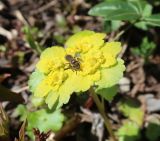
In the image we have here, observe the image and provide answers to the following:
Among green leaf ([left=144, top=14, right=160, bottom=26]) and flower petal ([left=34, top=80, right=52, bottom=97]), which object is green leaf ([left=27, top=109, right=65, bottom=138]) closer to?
flower petal ([left=34, top=80, right=52, bottom=97])

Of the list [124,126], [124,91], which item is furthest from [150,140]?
[124,91]

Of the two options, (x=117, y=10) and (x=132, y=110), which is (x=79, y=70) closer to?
(x=117, y=10)

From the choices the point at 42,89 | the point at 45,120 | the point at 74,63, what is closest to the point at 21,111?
the point at 45,120

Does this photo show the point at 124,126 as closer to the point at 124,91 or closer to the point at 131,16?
the point at 124,91

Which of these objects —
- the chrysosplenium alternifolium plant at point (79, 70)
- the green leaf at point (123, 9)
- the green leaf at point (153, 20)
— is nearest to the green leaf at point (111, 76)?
the chrysosplenium alternifolium plant at point (79, 70)

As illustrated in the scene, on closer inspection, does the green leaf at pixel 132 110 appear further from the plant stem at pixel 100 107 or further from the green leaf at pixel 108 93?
the green leaf at pixel 108 93

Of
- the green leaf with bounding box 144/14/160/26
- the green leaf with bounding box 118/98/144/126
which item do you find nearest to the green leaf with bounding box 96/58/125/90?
the green leaf with bounding box 144/14/160/26
